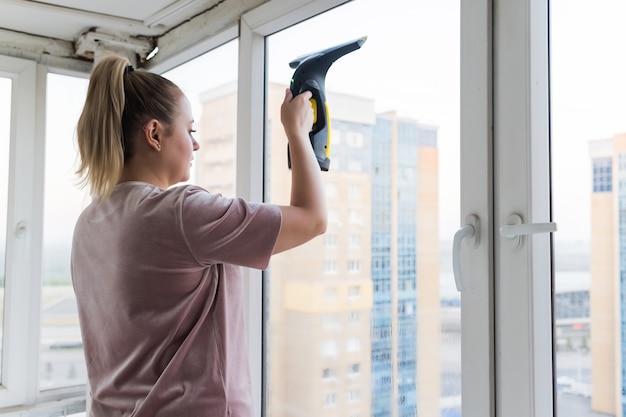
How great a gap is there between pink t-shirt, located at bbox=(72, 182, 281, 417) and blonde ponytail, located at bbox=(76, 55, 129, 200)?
4cm

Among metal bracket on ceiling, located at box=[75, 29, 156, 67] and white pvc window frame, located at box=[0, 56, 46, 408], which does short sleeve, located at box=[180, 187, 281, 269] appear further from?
white pvc window frame, located at box=[0, 56, 46, 408]

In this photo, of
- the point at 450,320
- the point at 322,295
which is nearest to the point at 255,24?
the point at 322,295

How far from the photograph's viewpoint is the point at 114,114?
3.75 ft

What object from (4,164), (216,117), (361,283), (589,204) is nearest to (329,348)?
(361,283)

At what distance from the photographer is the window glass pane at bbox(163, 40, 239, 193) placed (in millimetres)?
2049

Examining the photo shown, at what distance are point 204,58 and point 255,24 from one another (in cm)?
48

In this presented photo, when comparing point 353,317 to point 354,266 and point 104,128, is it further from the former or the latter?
point 104,128

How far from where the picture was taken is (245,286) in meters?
1.80

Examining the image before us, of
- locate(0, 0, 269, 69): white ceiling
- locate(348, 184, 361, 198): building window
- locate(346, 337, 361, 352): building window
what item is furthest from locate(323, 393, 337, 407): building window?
locate(0, 0, 269, 69): white ceiling

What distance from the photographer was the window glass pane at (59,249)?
2.42m

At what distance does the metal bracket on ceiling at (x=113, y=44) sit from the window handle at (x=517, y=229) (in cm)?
165

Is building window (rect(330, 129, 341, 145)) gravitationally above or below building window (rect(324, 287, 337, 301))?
above

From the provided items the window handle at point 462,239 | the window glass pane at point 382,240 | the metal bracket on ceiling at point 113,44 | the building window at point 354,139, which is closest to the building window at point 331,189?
the window glass pane at point 382,240

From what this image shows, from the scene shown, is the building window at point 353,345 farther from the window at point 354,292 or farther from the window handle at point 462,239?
the window handle at point 462,239
